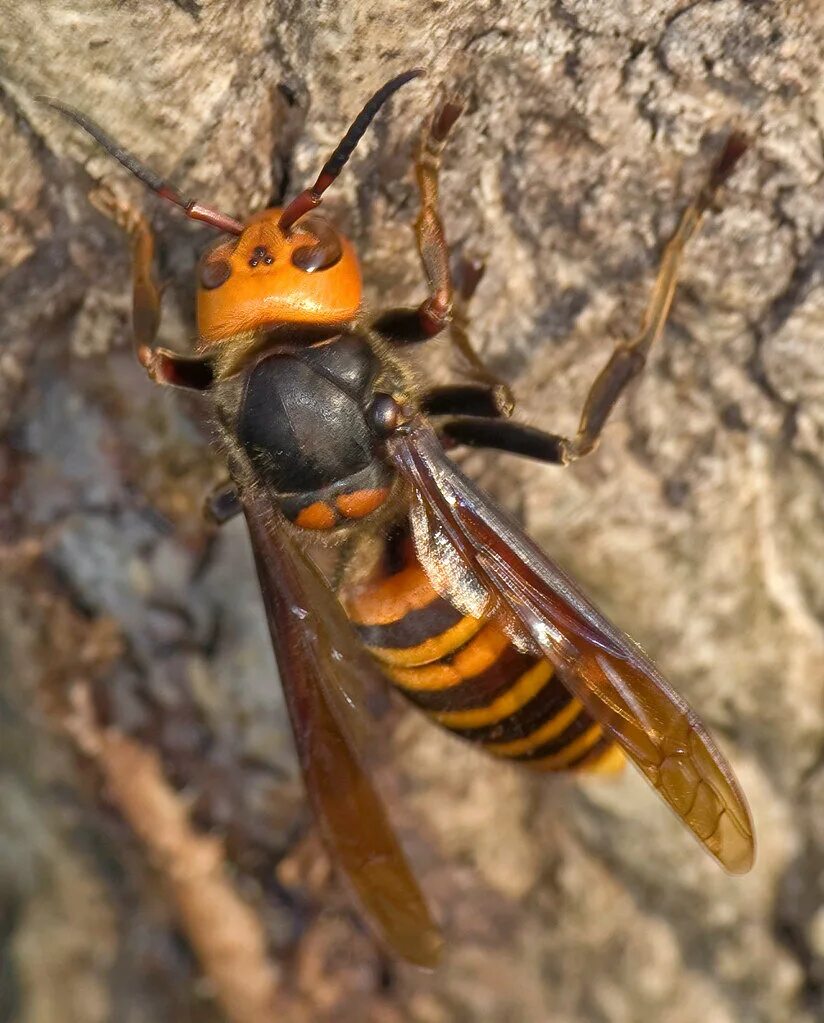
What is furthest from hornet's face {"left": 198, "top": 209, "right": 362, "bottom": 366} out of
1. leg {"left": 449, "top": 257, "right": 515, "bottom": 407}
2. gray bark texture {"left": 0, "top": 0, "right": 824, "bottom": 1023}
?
leg {"left": 449, "top": 257, "right": 515, "bottom": 407}

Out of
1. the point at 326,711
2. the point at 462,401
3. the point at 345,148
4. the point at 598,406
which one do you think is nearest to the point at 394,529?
the point at 462,401

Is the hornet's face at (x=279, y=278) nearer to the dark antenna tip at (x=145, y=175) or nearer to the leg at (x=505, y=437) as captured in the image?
the dark antenna tip at (x=145, y=175)

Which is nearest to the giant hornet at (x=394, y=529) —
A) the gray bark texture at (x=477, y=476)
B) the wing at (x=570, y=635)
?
the wing at (x=570, y=635)

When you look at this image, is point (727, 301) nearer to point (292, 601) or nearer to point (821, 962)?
point (292, 601)

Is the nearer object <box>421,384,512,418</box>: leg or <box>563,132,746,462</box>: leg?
<box>563,132,746,462</box>: leg

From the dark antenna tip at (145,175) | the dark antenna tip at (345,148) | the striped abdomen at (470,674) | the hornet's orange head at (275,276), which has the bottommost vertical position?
the striped abdomen at (470,674)

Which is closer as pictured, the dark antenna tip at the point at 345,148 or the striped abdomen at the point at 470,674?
the dark antenna tip at the point at 345,148

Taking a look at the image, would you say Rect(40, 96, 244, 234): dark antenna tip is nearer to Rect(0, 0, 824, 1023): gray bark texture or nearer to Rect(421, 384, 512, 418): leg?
Rect(0, 0, 824, 1023): gray bark texture

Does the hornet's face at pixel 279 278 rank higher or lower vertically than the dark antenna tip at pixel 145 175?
lower
